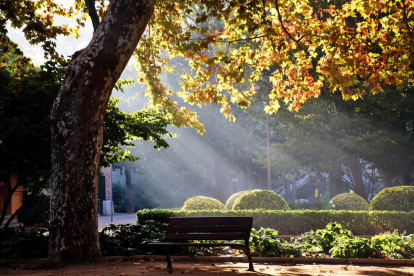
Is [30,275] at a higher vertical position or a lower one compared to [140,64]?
lower

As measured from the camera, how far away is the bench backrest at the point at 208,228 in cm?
835

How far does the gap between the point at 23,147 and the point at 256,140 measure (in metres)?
34.3

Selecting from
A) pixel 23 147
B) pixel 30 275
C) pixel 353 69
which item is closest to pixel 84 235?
pixel 30 275

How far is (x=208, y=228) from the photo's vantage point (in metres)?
8.62

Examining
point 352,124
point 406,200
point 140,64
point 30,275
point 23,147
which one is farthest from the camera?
point 352,124

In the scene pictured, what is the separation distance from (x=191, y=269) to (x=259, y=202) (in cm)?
1160

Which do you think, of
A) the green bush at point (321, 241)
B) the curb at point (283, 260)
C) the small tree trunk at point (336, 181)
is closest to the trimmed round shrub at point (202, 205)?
the green bush at point (321, 241)

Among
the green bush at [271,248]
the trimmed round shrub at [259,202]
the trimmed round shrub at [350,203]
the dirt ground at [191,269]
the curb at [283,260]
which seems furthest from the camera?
the trimmed round shrub at [350,203]

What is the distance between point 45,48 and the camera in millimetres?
13258

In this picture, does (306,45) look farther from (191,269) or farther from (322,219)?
(322,219)

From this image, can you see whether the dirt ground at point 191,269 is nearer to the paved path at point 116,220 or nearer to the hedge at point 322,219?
the hedge at point 322,219

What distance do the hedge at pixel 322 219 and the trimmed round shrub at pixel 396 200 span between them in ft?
7.07

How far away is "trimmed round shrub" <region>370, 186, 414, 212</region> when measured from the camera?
1945 centimetres

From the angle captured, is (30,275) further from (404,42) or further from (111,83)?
(404,42)
